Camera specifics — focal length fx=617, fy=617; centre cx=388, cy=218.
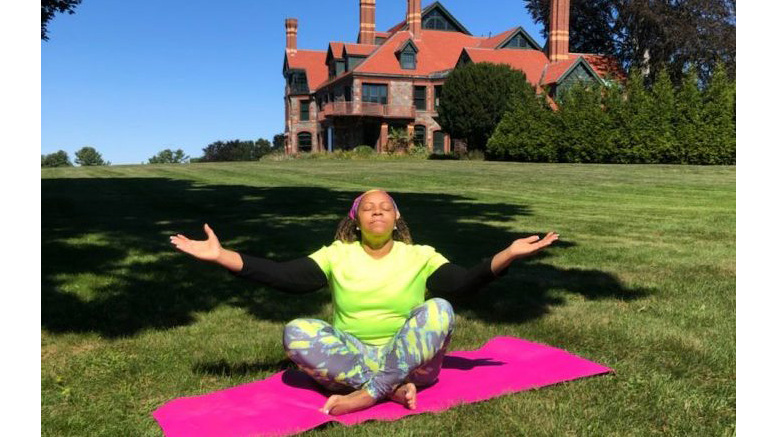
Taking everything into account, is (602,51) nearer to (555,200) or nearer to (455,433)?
(555,200)

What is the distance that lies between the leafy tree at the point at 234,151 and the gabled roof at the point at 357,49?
617 inches

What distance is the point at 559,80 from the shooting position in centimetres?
3994

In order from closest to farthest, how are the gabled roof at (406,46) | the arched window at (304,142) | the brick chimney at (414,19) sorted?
the gabled roof at (406,46)
the brick chimney at (414,19)
the arched window at (304,142)

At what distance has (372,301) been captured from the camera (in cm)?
384

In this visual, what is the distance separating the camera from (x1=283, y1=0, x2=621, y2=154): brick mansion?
143ft

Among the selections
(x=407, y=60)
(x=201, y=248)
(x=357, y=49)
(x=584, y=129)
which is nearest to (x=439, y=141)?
(x=407, y=60)

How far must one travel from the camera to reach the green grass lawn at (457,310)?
3.67 meters

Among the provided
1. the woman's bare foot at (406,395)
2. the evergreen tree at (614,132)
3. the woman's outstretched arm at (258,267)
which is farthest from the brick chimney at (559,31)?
the woman's bare foot at (406,395)

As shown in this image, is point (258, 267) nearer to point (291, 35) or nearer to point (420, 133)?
point (420, 133)

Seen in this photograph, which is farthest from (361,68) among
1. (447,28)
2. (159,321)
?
(159,321)

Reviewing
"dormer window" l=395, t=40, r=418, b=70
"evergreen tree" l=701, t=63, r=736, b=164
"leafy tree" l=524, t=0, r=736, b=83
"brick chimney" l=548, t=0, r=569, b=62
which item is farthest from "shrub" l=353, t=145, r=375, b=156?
"leafy tree" l=524, t=0, r=736, b=83

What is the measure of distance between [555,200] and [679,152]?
1651cm

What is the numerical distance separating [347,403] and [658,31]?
51284 millimetres

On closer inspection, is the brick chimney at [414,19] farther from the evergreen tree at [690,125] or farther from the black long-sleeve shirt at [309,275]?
the black long-sleeve shirt at [309,275]
